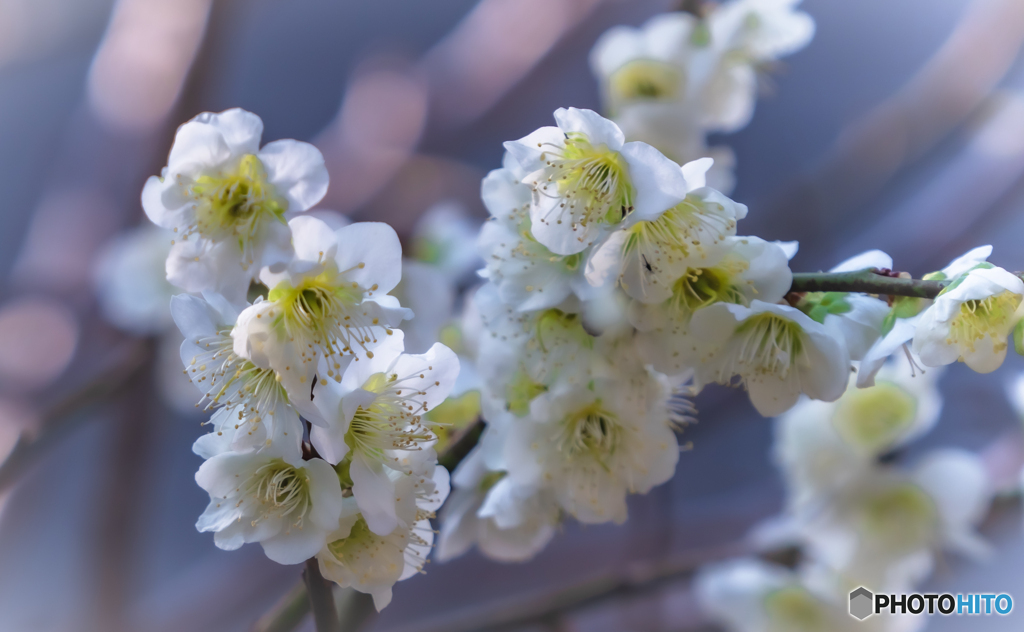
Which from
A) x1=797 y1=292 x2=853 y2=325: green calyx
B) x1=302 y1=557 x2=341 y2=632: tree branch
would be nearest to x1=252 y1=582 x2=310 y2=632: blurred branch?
x1=302 y1=557 x2=341 y2=632: tree branch

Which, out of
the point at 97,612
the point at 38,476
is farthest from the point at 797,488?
the point at 38,476

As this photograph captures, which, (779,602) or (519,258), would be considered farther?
(779,602)

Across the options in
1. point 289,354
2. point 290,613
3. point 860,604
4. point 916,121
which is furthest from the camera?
point 916,121

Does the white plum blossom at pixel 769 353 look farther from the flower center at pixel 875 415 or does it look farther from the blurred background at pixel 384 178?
the blurred background at pixel 384 178

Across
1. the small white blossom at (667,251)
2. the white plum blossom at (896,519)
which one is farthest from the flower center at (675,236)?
the white plum blossom at (896,519)

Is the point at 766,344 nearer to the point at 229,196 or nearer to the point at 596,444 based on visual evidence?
the point at 596,444

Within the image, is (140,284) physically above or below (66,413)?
above

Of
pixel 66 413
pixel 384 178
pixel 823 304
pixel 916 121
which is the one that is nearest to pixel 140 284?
pixel 66 413

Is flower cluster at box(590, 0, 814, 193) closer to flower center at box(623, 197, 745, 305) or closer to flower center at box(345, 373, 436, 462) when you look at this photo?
flower center at box(623, 197, 745, 305)
